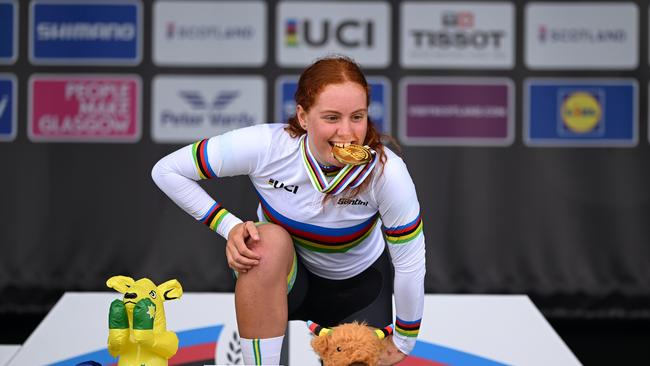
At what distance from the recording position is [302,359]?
2201 mm

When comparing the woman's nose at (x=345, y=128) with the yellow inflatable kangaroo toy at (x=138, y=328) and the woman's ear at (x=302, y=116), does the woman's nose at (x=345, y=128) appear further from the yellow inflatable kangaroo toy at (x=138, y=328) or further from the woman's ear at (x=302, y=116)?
the yellow inflatable kangaroo toy at (x=138, y=328)

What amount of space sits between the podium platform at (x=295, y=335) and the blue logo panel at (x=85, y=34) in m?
1.35

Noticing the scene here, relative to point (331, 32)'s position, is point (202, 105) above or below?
below

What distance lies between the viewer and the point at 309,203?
183 centimetres

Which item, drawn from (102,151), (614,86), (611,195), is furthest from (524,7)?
(102,151)

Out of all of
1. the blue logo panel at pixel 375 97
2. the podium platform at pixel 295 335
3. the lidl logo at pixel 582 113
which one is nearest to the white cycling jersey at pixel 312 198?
the podium platform at pixel 295 335

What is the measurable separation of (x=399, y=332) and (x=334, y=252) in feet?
0.75

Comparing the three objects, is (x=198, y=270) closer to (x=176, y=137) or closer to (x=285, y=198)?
(x=176, y=137)

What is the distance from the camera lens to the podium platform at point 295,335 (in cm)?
222

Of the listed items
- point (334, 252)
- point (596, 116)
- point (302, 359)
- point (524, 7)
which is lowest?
point (302, 359)

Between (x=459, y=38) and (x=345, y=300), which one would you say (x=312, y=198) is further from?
(x=459, y=38)

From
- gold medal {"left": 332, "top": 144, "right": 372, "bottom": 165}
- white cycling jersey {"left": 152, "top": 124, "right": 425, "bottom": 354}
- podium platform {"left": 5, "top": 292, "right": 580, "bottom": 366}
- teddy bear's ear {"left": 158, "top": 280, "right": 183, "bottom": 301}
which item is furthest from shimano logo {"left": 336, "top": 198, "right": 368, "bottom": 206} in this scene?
podium platform {"left": 5, "top": 292, "right": 580, "bottom": 366}

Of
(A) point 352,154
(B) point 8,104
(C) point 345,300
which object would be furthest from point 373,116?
(A) point 352,154

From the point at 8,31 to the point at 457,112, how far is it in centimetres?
195
